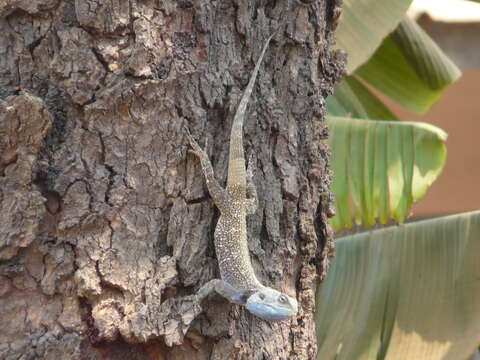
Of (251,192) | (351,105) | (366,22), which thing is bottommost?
(251,192)

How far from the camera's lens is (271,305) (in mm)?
1784

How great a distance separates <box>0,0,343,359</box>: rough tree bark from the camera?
1639 mm

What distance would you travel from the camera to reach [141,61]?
1.75 m

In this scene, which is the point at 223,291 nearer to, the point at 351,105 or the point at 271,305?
the point at 271,305

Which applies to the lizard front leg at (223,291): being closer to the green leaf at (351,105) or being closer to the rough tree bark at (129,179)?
the rough tree bark at (129,179)

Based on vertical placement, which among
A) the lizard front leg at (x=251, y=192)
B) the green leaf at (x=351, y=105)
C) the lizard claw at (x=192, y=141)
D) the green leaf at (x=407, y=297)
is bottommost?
the green leaf at (x=407, y=297)

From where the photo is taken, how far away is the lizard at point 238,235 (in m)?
1.81

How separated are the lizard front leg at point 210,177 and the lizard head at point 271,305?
0.93 ft

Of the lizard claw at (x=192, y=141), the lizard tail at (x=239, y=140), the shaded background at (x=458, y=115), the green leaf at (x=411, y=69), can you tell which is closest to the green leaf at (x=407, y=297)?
the green leaf at (x=411, y=69)

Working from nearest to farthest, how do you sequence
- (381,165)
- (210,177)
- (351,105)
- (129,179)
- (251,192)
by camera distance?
(129,179) < (210,177) < (251,192) < (381,165) < (351,105)

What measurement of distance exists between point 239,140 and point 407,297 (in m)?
2.33

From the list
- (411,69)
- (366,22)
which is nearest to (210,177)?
(366,22)

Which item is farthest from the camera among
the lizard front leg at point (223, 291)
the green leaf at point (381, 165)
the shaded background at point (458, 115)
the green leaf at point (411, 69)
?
the shaded background at point (458, 115)

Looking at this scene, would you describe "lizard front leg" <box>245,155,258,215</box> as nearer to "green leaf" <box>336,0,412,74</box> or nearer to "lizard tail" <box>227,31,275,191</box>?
"lizard tail" <box>227,31,275,191</box>
